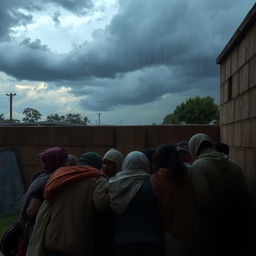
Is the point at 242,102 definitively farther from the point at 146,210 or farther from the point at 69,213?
the point at 69,213

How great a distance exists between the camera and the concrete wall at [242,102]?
16.0ft

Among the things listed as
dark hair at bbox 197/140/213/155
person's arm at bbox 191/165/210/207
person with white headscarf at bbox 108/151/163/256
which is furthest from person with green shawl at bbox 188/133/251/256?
person with white headscarf at bbox 108/151/163/256

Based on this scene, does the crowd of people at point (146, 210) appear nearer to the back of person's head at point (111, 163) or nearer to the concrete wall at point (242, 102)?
the back of person's head at point (111, 163)

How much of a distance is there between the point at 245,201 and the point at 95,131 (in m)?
6.06

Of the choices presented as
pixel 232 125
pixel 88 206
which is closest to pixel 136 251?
pixel 88 206

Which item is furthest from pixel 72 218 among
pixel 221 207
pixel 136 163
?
pixel 221 207

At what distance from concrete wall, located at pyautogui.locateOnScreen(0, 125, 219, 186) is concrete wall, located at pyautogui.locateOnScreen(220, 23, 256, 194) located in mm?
1662

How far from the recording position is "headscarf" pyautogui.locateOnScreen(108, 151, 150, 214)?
2951 millimetres

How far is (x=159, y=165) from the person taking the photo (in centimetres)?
302

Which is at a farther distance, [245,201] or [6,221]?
[6,221]

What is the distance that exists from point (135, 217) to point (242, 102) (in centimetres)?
329

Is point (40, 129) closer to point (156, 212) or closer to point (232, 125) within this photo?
point (232, 125)

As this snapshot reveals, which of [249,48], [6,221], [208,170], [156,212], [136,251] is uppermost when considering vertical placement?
[249,48]

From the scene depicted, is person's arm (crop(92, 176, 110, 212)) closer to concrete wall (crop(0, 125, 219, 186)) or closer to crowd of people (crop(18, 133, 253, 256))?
crowd of people (crop(18, 133, 253, 256))
